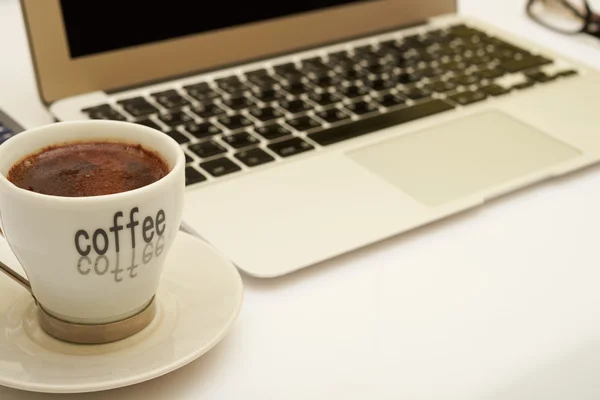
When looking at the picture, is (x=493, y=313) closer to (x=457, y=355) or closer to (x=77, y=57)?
(x=457, y=355)

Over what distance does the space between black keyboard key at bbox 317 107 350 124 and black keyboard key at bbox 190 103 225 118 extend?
0.09m

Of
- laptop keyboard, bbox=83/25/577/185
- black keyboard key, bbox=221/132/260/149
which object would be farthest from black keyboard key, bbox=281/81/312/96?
black keyboard key, bbox=221/132/260/149

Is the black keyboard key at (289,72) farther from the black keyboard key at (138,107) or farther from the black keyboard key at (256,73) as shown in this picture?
the black keyboard key at (138,107)

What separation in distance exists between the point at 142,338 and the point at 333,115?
1.04 feet

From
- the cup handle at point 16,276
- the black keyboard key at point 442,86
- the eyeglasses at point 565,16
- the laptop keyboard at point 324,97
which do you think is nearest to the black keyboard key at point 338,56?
the laptop keyboard at point 324,97

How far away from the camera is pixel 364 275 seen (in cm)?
48

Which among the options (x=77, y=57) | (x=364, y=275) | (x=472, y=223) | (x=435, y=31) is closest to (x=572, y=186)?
(x=472, y=223)

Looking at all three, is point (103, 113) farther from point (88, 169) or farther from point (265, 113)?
point (88, 169)

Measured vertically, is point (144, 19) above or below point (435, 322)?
above

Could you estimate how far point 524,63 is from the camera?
774 mm

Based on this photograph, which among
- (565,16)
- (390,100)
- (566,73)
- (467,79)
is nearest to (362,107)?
(390,100)

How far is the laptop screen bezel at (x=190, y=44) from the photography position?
0.62 metres

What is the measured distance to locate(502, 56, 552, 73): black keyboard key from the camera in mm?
762

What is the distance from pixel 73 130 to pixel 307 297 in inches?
6.7
